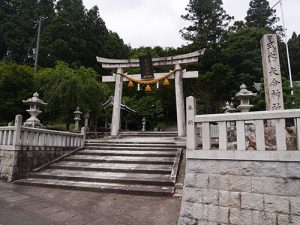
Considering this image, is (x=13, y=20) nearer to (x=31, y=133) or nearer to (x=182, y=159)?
(x=31, y=133)

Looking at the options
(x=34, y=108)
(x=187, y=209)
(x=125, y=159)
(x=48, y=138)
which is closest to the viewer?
(x=187, y=209)

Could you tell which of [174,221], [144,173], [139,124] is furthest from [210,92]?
[174,221]

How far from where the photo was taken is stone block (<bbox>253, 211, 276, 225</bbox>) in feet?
12.4

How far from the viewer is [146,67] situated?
46.6ft

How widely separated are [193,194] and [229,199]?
66 cm

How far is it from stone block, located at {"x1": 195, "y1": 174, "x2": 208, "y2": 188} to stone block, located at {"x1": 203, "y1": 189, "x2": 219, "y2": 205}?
10cm

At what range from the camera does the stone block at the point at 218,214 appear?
161 inches

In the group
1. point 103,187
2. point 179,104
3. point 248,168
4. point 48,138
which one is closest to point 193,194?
point 248,168

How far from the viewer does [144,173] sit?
291 inches

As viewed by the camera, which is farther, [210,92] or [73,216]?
[210,92]

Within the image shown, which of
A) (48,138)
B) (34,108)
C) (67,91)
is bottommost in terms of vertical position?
(48,138)

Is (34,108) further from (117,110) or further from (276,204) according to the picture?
(276,204)

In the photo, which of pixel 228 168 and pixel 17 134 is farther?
pixel 17 134

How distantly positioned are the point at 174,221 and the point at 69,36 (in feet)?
102
